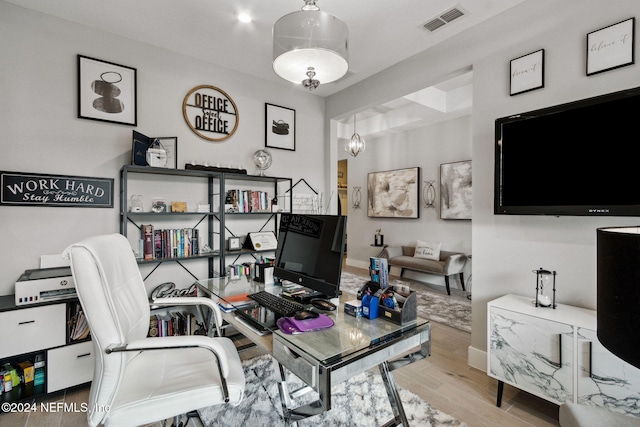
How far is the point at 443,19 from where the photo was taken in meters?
2.43

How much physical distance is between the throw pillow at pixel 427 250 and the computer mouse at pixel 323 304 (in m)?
3.87

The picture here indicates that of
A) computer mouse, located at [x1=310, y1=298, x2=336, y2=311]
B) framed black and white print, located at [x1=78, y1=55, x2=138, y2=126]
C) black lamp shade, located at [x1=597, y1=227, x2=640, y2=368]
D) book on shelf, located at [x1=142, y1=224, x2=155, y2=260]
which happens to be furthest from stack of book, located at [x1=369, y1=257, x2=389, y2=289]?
framed black and white print, located at [x1=78, y1=55, x2=138, y2=126]

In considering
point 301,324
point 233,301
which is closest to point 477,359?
point 301,324

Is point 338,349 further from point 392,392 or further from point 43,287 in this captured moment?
point 43,287

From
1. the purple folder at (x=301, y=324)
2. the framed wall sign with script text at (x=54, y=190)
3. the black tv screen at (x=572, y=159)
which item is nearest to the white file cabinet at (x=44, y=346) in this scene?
the framed wall sign with script text at (x=54, y=190)

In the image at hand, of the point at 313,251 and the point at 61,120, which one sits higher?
the point at 61,120

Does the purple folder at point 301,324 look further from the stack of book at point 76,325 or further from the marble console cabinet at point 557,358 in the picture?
the stack of book at point 76,325

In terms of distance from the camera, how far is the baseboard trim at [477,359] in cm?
244

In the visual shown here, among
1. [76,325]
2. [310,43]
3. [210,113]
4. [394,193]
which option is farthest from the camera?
[394,193]

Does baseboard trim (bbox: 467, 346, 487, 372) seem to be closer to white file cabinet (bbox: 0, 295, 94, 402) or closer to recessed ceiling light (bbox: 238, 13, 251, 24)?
white file cabinet (bbox: 0, 295, 94, 402)

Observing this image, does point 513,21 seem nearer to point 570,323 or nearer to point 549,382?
point 570,323

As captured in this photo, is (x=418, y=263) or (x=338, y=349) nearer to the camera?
(x=338, y=349)

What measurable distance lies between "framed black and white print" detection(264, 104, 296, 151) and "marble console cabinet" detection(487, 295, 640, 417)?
9.06 feet

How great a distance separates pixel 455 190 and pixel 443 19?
311cm
